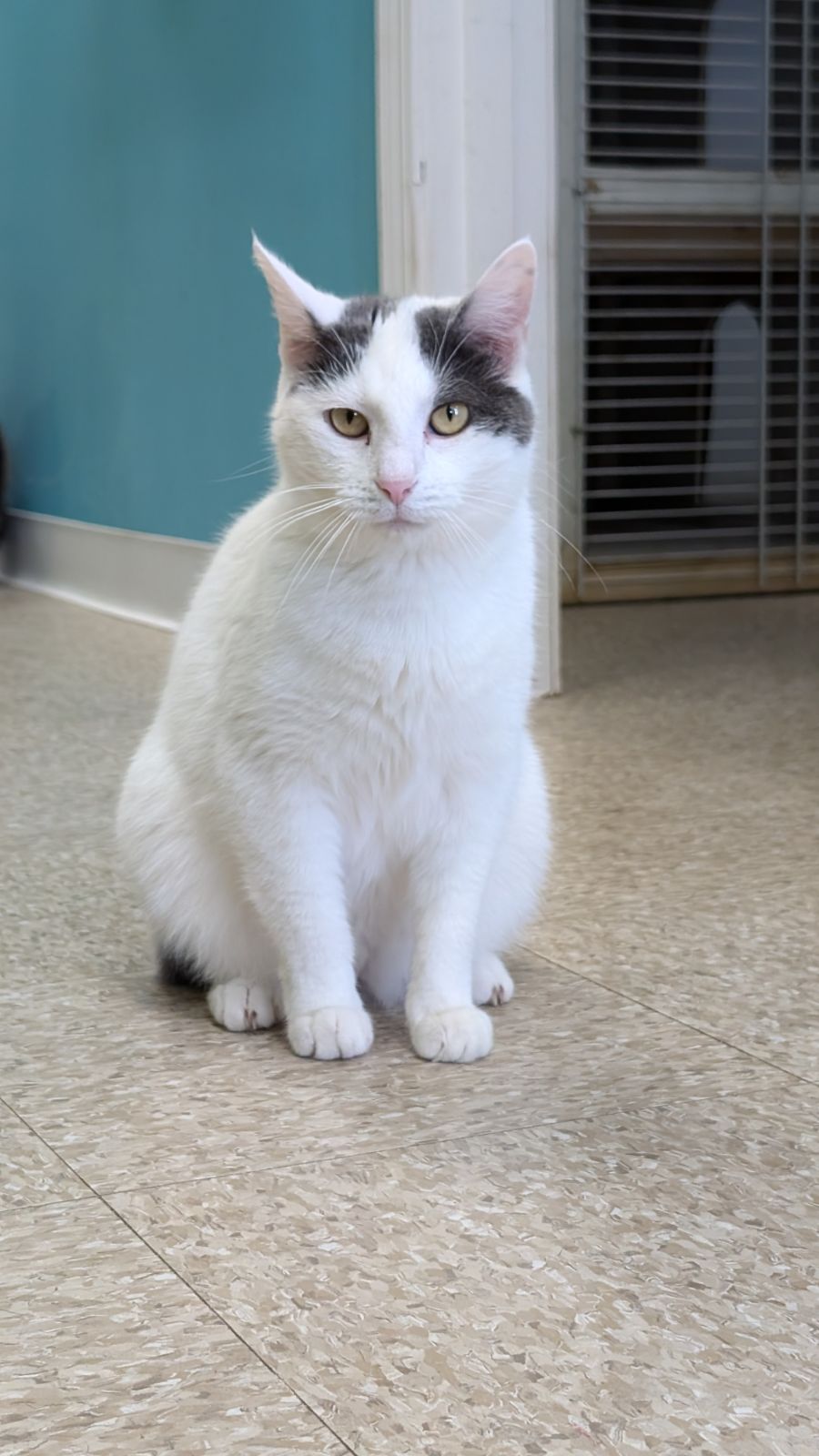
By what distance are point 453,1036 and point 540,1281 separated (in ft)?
1.19

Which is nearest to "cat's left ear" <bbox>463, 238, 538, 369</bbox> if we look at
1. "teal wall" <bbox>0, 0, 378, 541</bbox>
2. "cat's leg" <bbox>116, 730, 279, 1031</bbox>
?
"cat's leg" <bbox>116, 730, 279, 1031</bbox>

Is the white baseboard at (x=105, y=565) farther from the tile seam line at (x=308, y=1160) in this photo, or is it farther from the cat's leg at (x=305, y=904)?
the tile seam line at (x=308, y=1160)

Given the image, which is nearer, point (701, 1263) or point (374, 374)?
point (701, 1263)

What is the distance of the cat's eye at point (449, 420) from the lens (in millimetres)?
1229

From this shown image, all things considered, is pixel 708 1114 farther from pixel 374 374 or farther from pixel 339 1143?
pixel 374 374

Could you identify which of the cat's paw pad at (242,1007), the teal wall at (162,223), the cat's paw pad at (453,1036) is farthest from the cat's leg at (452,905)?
the teal wall at (162,223)

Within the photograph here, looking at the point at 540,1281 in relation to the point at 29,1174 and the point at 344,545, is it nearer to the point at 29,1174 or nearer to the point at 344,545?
the point at 29,1174

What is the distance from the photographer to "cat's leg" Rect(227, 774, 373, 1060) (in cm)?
130

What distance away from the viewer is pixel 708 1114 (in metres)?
1.22

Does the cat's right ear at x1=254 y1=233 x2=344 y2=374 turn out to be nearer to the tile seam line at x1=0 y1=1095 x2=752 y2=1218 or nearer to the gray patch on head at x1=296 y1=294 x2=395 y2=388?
the gray patch on head at x1=296 y1=294 x2=395 y2=388

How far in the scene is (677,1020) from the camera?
1418 millimetres

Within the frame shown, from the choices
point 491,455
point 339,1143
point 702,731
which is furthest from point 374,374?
point 702,731

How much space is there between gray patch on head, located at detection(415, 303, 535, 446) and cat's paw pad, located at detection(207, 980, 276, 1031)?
53cm

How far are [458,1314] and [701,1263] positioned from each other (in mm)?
167
